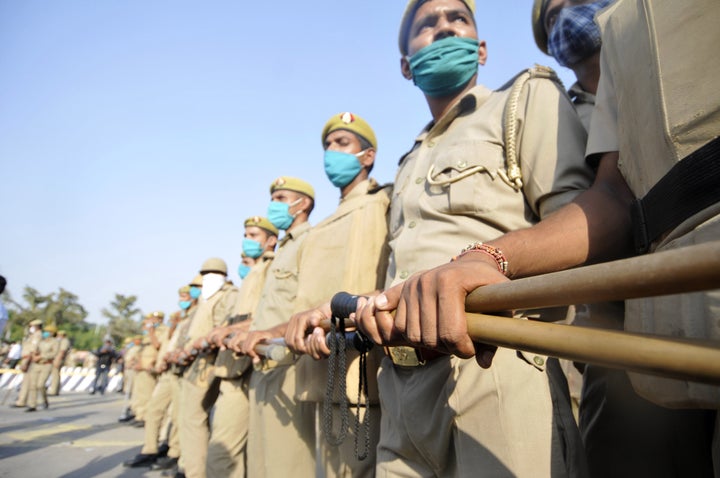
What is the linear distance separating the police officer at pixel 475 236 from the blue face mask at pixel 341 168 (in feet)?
4.94

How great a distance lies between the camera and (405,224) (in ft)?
6.17

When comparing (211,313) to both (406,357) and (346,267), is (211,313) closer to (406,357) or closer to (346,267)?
(346,267)

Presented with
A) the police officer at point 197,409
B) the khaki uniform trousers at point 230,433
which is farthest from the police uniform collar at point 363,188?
the police officer at point 197,409

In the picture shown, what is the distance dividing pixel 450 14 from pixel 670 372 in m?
2.01

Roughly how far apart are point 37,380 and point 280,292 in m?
13.2

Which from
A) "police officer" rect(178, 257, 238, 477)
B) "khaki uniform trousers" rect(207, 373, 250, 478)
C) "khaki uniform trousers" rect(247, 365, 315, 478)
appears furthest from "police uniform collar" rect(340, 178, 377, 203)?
"police officer" rect(178, 257, 238, 477)

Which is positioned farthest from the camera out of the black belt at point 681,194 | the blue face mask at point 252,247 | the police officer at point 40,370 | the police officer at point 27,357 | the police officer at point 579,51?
the police officer at point 27,357

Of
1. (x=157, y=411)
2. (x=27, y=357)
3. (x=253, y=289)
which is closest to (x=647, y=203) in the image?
(x=253, y=289)

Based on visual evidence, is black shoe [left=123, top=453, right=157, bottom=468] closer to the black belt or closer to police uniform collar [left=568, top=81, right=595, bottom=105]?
police uniform collar [left=568, top=81, right=595, bottom=105]

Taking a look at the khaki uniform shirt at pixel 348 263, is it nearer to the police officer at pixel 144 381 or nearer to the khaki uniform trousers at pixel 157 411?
the khaki uniform trousers at pixel 157 411

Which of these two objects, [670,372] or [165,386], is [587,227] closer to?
[670,372]

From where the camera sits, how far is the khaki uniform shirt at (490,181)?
151 cm

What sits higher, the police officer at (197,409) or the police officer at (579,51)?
the police officer at (579,51)

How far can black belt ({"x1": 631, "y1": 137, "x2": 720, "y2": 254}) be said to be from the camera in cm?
73
